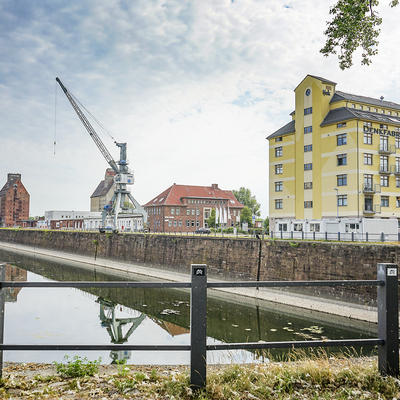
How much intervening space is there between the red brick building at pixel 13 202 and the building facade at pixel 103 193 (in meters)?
26.4

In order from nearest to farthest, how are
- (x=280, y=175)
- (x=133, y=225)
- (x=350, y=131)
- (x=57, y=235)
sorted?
1. (x=350, y=131)
2. (x=280, y=175)
3. (x=57, y=235)
4. (x=133, y=225)

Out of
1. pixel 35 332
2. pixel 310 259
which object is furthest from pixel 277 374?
pixel 310 259

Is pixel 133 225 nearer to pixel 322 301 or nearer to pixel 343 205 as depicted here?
pixel 343 205

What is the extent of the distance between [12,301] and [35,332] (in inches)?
356

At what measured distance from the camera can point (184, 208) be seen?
84.7 meters

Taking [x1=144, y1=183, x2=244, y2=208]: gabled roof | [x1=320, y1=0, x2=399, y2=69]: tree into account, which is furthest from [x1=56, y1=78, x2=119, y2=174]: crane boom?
[x1=320, y1=0, x2=399, y2=69]: tree

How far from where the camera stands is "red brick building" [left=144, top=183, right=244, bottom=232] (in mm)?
83062

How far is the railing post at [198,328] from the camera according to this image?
392 cm

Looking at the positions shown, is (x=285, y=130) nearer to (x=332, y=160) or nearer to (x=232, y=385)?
(x=332, y=160)

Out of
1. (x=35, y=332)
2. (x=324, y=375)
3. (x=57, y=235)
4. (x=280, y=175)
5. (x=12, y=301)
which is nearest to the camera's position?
(x=324, y=375)

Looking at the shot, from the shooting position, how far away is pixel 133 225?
260 feet

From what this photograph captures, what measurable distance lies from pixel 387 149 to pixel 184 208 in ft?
174

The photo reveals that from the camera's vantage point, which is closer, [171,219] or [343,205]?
[343,205]

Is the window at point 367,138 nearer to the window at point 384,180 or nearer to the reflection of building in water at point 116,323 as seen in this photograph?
the window at point 384,180
